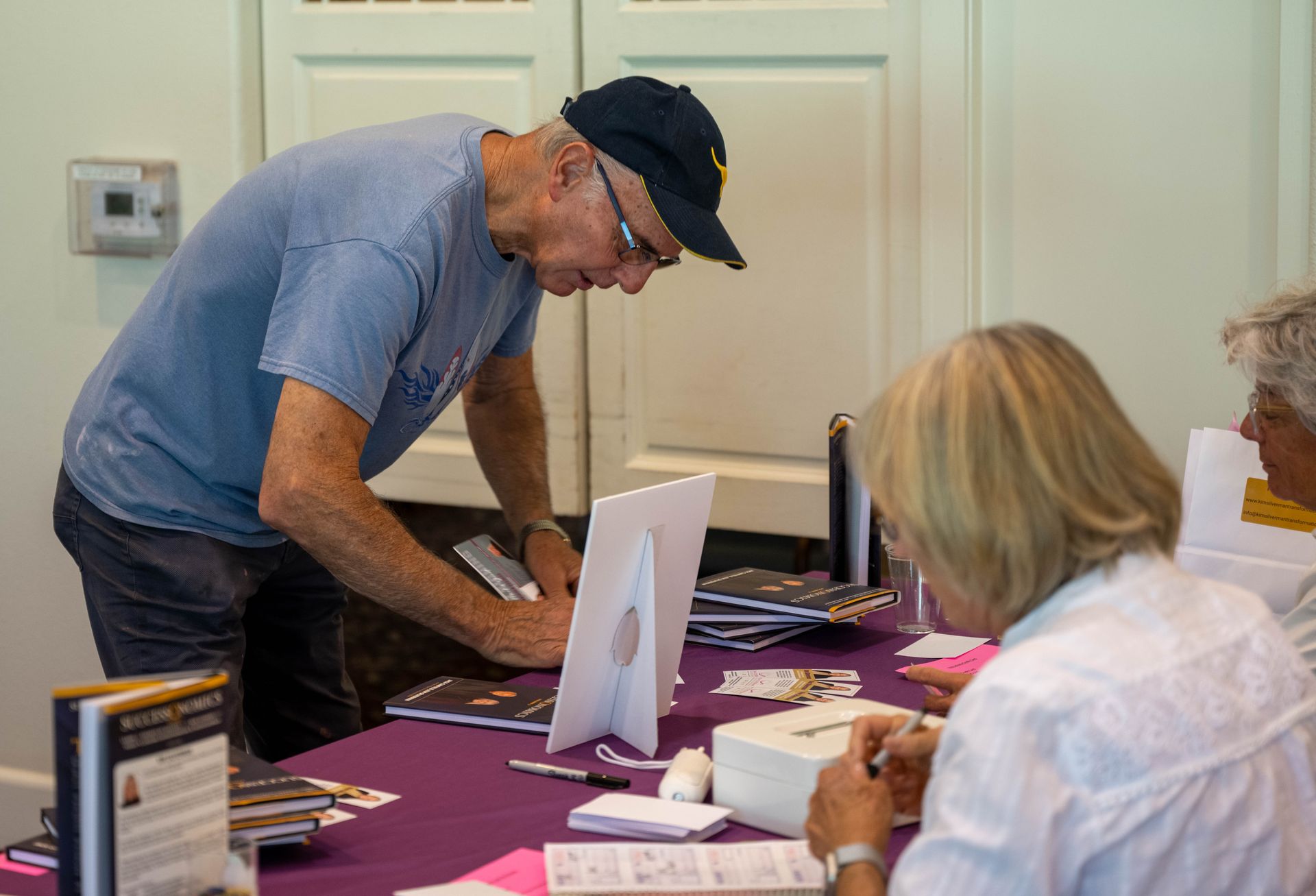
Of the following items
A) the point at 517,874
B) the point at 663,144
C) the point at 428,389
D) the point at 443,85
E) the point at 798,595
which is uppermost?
the point at 443,85

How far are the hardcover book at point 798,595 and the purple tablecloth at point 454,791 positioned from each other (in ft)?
0.36

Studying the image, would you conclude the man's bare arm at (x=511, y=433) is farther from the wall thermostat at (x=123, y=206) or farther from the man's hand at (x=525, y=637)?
the wall thermostat at (x=123, y=206)

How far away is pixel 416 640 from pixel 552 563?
1346mm

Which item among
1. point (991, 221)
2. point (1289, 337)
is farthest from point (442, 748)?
point (991, 221)

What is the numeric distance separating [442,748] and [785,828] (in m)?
0.48

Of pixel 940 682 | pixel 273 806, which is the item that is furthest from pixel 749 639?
pixel 273 806

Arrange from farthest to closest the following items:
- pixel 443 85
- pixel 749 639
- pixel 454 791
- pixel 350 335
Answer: pixel 443 85 → pixel 749 639 → pixel 350 335 → pixel 454 791

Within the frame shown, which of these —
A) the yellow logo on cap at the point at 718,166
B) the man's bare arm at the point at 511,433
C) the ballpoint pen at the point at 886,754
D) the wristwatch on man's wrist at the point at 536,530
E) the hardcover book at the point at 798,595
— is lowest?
the hardcover book at the point at 798,595

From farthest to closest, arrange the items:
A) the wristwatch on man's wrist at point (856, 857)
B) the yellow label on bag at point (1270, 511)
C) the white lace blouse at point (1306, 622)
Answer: the yellow label on bag at point (1270, 511) → the white lace blouse at point (1306, 622) → the wristwatch on man's wrist at point (856, 857)

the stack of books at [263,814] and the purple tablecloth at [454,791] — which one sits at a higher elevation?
the stack of books at [263,814]

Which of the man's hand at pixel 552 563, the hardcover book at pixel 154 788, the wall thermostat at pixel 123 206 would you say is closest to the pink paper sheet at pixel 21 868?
the hardcover book at pixel 154 788

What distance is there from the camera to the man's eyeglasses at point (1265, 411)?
1.90 m

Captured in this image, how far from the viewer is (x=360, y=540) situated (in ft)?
5.71

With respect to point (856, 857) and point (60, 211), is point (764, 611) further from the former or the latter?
point (60, 211)
